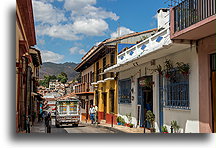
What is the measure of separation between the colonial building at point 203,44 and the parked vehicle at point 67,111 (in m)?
9.47

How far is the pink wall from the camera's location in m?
7.58

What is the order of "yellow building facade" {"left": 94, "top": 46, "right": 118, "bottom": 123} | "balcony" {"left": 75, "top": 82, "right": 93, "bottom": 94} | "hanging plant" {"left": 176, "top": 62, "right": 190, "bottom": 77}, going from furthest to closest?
"balcony" {"left": 75, "top": 82, "right": 93, "bottom": 94} < "yellow building facade" {"left": 94, "top": 46, "right": 118, "bottom": 123} < "hanging plant" {"left": 176, "top": 62, "right": 190, "bottom": 77}

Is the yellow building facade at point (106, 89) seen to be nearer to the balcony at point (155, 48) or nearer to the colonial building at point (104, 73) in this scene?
the colonial building at point (104, 73)

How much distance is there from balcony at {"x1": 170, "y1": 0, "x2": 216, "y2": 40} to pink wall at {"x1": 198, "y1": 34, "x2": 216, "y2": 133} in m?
0.28

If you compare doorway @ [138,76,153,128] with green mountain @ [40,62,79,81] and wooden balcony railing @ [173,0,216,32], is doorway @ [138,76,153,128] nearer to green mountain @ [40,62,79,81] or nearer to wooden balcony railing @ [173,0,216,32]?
green mountain @ [40,62,79,81]

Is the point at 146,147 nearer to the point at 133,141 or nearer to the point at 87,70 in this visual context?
the point at 133,141

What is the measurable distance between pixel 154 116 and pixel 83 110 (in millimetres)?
10625

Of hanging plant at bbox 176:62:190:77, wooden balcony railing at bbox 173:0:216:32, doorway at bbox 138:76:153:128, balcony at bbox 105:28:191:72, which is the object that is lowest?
doorway at bbox 138:76:153:128

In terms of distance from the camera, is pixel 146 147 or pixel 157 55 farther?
pixel 157 55

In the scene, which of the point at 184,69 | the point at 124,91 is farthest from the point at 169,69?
the point at 124,91

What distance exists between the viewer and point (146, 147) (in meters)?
4.97

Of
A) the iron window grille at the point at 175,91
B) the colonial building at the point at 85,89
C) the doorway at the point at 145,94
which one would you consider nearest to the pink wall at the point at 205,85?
the iron window grille at the point at 175,91

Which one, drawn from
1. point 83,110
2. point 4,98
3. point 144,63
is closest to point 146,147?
point 4,98

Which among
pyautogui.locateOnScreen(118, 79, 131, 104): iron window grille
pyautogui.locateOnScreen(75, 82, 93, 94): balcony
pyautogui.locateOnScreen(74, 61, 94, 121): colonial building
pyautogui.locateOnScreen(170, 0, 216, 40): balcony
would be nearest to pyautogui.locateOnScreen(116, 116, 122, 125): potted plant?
pyautogui.locateOnScreen(118, 79, 131, 104): iron window grille
